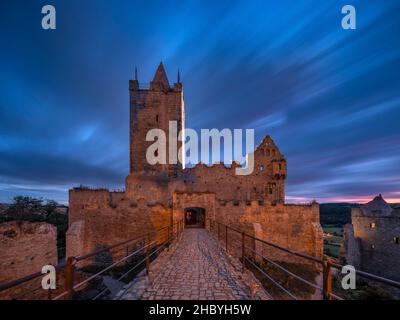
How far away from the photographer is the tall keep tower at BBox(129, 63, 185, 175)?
23.6 m

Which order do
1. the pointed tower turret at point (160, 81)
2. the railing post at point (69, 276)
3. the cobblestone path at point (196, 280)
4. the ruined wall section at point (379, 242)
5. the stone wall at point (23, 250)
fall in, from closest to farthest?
the railing post at point (69, 276) < the cobblestone path at point (196, 280) < the stone wall at point (23, 250) < the ruined wall section at point (379, 242) < the pointed tower turret at point (160, 81)

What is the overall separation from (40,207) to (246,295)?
32.0m

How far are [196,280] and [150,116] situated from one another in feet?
69.9

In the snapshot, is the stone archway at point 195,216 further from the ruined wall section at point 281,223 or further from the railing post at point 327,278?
the railing post at point 327,278

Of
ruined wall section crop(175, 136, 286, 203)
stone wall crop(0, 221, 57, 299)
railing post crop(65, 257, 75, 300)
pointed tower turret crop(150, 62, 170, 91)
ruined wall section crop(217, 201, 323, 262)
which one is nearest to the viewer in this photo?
railing post crop(65, 257, 75, 300)

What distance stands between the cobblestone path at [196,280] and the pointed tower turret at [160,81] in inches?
835

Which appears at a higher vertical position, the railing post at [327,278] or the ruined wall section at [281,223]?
the railing post at [327,278]

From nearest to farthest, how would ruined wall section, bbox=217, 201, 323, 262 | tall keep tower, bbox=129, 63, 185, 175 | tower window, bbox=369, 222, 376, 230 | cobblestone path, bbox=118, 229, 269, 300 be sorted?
cobblestone path, bbox=118, 229, 269, 300 < ruined wall section, bbox=217, 201, 323, 262 < tower window, bbox=369, 222, 376, 230 < tall keep tower, bbox=129, 63, 185, 175

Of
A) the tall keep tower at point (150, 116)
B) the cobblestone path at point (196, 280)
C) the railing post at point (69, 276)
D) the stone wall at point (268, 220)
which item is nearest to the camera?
the railing post at point (69, 276)

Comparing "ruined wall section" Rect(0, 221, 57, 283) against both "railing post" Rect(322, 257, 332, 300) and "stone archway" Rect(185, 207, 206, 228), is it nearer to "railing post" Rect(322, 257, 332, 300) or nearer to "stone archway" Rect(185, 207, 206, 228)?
"stone archway" Rect(185, 207, 206, 228)

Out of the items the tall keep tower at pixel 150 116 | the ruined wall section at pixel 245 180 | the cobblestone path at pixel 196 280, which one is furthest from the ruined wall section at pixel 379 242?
the tall keep tower at pixel 150 116

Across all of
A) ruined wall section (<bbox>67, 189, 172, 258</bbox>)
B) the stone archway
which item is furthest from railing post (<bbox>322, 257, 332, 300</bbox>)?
the stone archway

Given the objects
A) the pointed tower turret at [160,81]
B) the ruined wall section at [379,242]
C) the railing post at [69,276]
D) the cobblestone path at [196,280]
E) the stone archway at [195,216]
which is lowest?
the ruined wall section at [379,242]

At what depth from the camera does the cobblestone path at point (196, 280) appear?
467 centimetres
